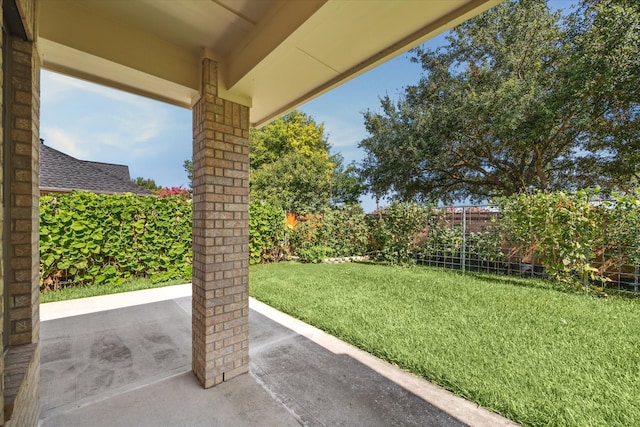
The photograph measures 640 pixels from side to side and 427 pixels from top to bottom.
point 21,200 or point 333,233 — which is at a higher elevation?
point 21,200

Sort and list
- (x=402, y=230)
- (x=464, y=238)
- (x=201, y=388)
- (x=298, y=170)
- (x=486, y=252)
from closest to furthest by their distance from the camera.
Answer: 1. (x=201, y=388)
2. (x=486, y=252)
3. (x=464, y=238)
4. (x=402, y=230)
5. (x=298, y=170)

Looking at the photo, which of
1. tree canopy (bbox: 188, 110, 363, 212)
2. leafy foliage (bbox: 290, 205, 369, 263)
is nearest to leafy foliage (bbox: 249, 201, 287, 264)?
leafy foliage (bbox: 290, 205, 369, 263)

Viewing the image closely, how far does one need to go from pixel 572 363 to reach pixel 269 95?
3.94 m

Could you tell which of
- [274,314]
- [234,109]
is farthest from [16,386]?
[274,314]

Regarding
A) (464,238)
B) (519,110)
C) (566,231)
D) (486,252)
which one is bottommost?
(486,252)

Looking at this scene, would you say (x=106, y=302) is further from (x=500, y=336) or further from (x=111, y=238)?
(x=500, y=336)

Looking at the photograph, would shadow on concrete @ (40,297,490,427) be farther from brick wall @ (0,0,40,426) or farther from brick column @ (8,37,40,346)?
brick column @ (8,37,40,346)

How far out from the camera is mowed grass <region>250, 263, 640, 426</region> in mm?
2242

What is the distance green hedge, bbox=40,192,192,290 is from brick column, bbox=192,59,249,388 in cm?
438

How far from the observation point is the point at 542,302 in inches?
182

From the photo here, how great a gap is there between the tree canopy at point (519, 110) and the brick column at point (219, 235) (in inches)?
386

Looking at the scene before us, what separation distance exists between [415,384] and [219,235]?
7.09 ft

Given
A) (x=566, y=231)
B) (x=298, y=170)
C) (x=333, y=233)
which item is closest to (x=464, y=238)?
(x=566, y=231)

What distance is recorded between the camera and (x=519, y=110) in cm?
939
